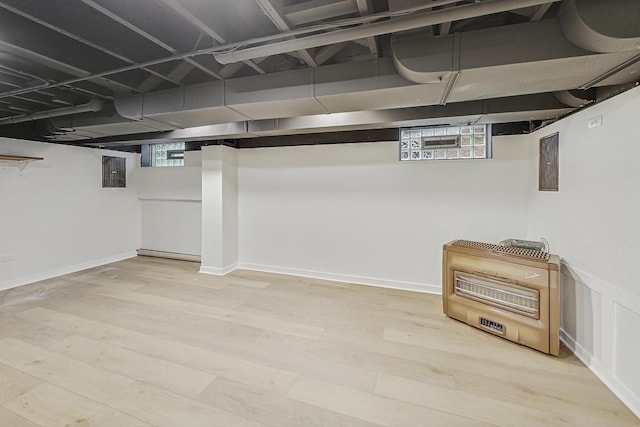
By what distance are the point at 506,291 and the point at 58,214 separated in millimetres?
6201

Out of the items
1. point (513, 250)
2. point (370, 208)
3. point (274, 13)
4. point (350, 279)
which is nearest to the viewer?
point (274, 13)

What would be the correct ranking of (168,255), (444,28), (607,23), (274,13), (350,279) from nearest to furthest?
(607,23) → (274,13) → (444,28) → (350,279) → (168,255)

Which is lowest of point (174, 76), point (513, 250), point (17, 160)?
point (513, 250)

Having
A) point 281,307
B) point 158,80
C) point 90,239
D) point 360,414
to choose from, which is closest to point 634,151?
point 360,414

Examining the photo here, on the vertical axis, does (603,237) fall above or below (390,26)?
below

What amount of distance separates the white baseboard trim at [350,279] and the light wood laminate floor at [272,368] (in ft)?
0.93

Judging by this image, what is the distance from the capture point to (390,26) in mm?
1483

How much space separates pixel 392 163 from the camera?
144 inches

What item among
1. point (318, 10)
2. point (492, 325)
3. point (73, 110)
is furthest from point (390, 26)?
point (73, 110)

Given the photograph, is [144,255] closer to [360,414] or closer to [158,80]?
[158,80]

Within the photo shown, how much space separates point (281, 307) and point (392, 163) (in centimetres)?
237

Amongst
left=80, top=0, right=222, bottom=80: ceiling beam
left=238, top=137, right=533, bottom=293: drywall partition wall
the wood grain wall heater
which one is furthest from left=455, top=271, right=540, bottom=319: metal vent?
left=80, top=0, right=222, bottom=80: ceiling beam

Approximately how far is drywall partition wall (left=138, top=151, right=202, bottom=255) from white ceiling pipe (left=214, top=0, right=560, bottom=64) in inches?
141

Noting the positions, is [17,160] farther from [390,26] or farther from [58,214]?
[390,26]
